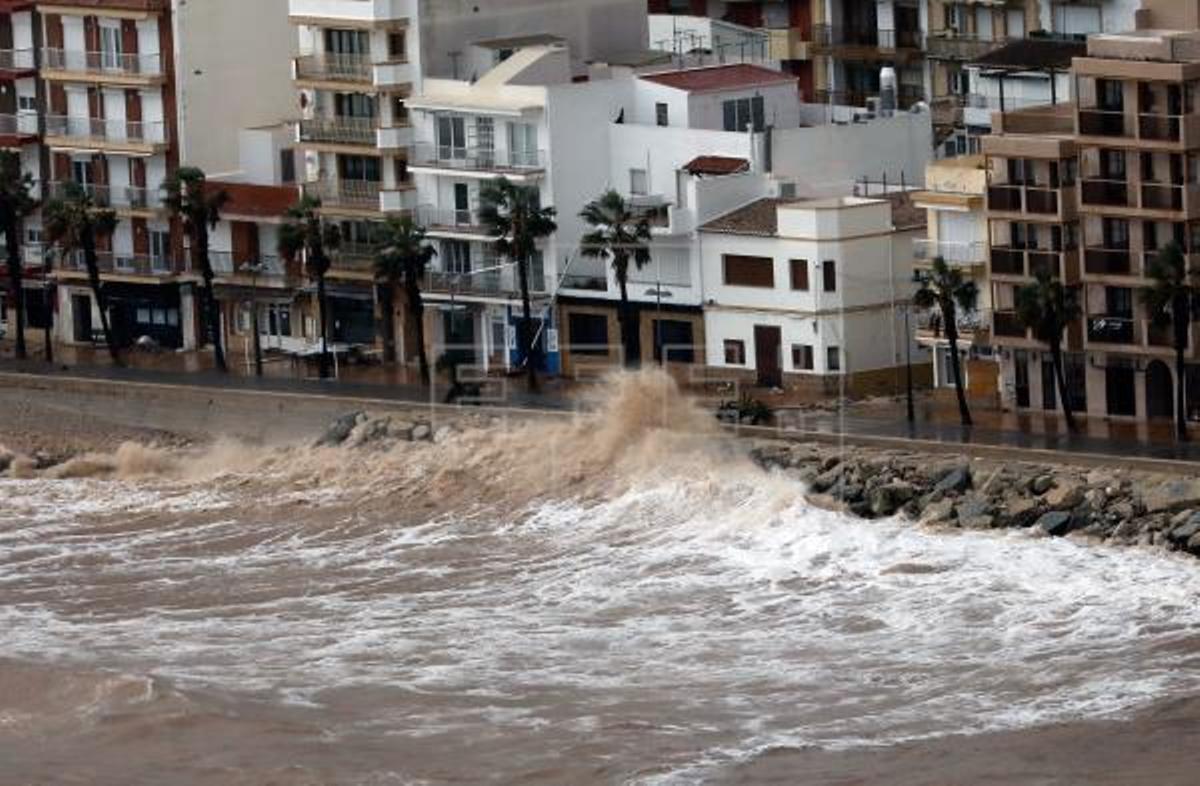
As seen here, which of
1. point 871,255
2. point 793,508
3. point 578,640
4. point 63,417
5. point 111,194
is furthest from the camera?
point 111,194

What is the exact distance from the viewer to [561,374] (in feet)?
322

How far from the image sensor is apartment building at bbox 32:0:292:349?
351 feet

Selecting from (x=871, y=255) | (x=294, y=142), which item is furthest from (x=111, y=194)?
(x=871, y=255)

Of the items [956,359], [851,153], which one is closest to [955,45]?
[851,153]

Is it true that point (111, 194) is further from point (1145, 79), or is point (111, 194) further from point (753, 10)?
point (1145, 79)

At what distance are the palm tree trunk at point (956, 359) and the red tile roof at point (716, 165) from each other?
798cm

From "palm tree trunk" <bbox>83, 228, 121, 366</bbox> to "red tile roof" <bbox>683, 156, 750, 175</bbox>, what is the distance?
15.3 m

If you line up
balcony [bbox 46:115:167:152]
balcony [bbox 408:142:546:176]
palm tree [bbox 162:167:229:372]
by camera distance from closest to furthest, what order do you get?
balcony [bbox 408:142:546:176]
palm tree [bbox 162:167:229:372]
balcony [bbox 46:115:167:152]

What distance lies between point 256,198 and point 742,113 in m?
12.2

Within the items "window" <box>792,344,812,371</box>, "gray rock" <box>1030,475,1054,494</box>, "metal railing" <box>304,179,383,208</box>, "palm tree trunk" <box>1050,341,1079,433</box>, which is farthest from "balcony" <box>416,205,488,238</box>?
"gray rock" <box>1030,475,1054,494</box>

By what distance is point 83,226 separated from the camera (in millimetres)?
105625

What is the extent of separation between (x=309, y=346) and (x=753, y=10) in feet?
48.7

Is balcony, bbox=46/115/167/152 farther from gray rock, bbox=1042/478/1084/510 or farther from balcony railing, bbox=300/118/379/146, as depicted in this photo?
gray rock, bbox=1042/478/1084/510

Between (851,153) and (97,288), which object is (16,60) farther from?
(851,153)
